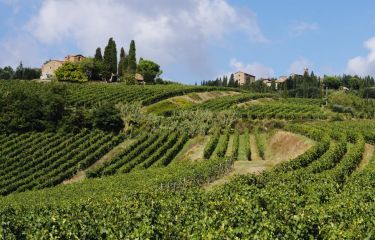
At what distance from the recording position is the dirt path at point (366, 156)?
143 ft

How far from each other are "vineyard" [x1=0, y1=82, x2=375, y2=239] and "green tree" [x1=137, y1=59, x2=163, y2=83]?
2507 cm

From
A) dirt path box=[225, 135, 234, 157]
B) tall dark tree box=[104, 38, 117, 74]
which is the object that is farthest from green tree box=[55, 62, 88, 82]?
dirt path box=[225, 135, 234, 157]

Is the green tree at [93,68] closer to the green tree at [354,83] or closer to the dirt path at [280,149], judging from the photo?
the dirt path at [280,149]

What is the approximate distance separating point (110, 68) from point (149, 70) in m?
16.6

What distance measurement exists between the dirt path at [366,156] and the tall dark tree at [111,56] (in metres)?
81.4

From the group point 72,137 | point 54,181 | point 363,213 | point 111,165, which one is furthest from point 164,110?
point 363,213

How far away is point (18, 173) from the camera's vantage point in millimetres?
51312

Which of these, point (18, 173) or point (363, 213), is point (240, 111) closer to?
point (18, 173)

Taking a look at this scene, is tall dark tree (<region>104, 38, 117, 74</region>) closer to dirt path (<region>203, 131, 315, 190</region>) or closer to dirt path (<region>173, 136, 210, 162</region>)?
dirt path (<region>173, 136, 210, 162</region>)

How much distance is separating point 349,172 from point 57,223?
28.2 meters

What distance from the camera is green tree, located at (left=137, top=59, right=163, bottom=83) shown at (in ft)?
439

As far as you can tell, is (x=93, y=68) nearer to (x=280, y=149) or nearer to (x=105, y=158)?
(x=105, y=158)

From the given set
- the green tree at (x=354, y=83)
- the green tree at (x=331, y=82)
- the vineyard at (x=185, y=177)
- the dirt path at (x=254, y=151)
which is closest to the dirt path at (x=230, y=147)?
the vineyard at (x=185, y=177)

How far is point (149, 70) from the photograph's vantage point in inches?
5433
